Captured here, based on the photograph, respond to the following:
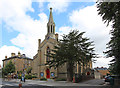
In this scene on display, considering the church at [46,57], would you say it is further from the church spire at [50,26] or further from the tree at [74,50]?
the tree at [74,50]

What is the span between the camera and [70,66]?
27797mm

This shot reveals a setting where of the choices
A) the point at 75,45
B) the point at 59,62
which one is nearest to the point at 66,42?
the point at 75,45

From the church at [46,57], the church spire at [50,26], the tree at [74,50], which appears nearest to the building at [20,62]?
the church at [46,57]

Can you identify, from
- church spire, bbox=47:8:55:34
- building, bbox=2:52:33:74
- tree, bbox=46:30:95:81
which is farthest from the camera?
building, bbox=2:52:33:74

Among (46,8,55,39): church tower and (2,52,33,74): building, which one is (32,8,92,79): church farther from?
(2,52,33,74): building

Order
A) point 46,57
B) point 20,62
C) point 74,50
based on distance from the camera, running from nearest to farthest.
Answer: point 74,50 < point 46,57 < point 20,62

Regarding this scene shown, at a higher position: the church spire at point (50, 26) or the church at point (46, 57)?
the church spire at point (50, 26)

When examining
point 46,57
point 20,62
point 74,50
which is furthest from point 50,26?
point 20,62

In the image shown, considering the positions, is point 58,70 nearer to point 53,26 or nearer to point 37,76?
point 37,76

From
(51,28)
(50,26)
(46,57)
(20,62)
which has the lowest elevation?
(20,62)

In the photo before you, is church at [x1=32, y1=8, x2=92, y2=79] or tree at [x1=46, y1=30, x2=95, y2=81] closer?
tree at [x1=46, y1=30, x2=95, y2=81]

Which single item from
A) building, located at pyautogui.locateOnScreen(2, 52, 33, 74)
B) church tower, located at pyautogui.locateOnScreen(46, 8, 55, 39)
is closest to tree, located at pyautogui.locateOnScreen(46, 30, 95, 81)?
church tower, located at pyautogui.locateOnScreen(46, 8, 55, 39)

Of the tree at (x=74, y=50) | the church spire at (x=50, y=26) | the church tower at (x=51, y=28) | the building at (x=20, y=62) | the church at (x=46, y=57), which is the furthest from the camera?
the building at (x=20, y=62)

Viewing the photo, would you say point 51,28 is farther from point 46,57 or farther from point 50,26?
point 46,57
